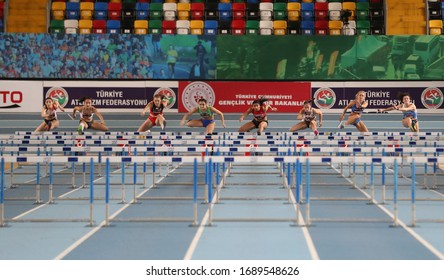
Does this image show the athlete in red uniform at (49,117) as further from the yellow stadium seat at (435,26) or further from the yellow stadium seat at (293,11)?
the yellow stadium seat at (435,26)

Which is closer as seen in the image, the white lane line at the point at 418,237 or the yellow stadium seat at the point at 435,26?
the white lane line at the point at 418,237

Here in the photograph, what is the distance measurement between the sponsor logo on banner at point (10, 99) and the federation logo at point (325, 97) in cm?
959

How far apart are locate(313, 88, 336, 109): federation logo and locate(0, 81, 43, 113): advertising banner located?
29.4 feet

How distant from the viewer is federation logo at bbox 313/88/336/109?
25328 mm

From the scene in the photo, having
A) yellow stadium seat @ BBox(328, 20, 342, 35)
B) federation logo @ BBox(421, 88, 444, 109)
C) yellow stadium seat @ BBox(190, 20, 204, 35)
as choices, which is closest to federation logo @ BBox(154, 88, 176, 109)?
yellow stadium seat @ BBox(190, 20, 204, 35)

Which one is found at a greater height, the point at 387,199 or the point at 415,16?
the point at 415,16

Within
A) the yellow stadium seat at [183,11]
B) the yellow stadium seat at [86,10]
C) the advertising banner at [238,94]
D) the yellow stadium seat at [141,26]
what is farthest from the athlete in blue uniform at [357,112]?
the yellow stadium seat at [86,10]

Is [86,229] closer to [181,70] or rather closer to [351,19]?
[181,70]

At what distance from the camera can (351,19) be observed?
27.4 metres

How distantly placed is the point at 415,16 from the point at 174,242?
68.5 feet

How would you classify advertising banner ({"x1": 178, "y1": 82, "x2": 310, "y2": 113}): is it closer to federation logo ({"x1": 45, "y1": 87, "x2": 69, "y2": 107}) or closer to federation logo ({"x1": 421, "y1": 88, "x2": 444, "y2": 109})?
federation logo ({"x1": 45, "y1": 87, "x2": 69, "y2": 107})

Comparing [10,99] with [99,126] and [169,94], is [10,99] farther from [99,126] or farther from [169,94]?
[99,126]

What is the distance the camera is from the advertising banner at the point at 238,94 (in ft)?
83.5

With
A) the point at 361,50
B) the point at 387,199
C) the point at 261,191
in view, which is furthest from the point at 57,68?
the point at 387,199
